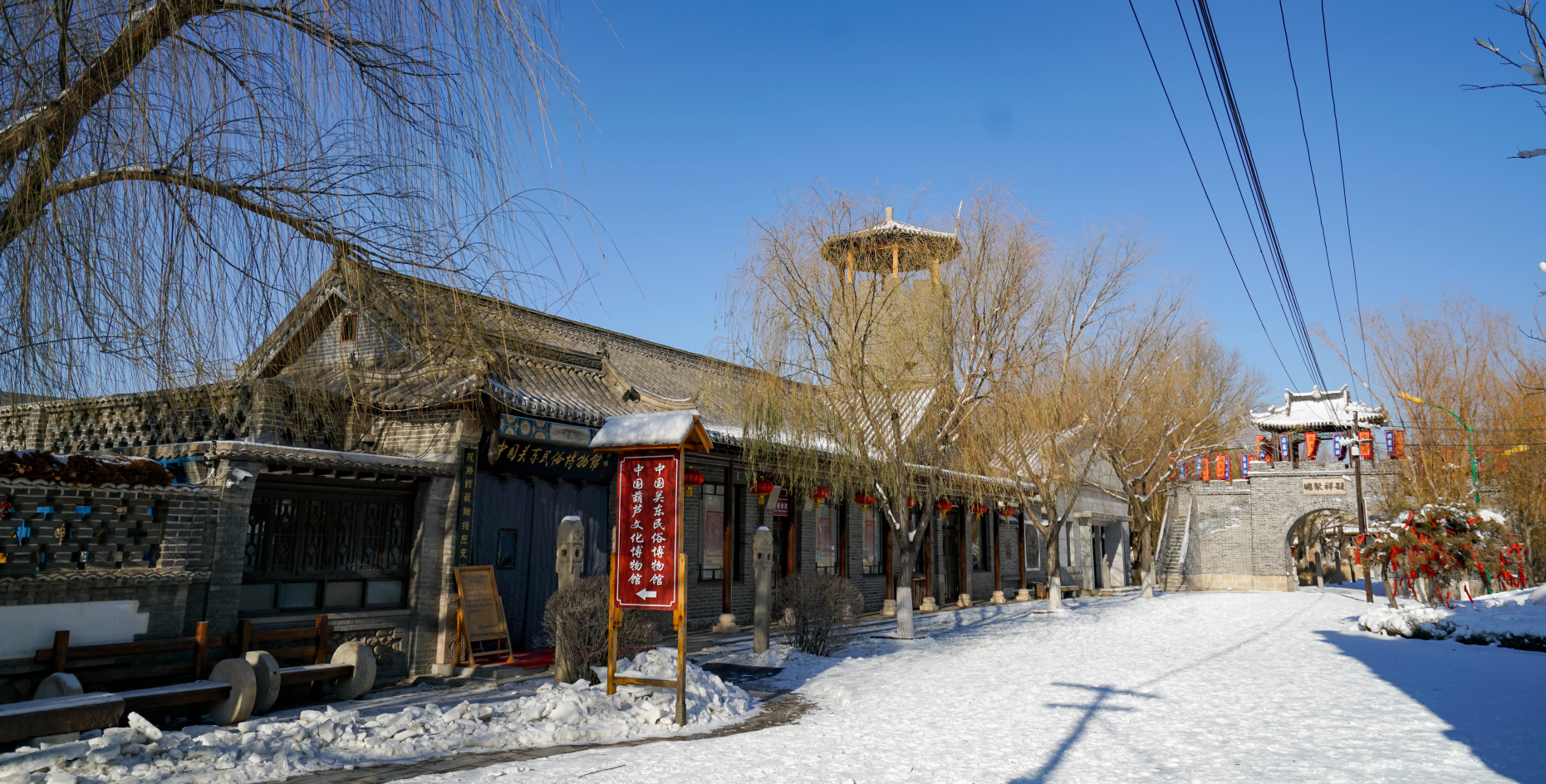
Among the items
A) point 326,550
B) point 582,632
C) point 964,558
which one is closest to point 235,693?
point 326,550

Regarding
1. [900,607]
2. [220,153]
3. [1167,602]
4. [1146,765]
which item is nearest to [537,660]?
[900,607]

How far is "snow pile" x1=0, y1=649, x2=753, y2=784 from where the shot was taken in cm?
502

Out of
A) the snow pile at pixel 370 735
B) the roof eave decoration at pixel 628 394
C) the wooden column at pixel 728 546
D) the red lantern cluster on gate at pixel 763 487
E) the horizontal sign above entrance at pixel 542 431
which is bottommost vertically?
the snow pile at pixel 370 735

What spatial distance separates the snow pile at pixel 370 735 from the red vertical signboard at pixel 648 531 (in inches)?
34.0

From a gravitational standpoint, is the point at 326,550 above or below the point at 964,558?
above

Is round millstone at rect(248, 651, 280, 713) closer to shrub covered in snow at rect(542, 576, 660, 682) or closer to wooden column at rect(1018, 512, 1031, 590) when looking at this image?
shrub covered in snow at rect(542, 576, 660, 682)

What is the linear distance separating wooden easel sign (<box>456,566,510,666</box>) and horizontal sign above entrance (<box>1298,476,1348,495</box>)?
94.8ft

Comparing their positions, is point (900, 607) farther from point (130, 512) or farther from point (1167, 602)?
point (1167, 602)

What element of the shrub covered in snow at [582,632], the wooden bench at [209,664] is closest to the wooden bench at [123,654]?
the wooden bench at [209,664]

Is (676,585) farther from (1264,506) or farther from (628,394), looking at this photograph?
(1264,506)

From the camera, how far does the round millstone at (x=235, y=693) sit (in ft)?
21.5

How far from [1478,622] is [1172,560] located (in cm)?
1978

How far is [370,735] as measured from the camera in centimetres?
612

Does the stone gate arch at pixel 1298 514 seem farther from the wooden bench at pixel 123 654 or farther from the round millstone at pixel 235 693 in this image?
the wooden bench at pixel 123 654
